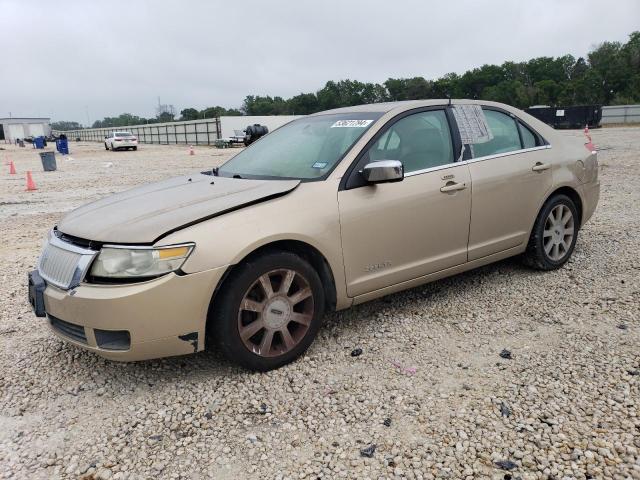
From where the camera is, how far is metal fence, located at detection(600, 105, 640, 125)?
4750 cm

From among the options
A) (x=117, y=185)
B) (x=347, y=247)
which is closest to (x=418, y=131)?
(x=347, y=247)

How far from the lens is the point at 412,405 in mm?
2805

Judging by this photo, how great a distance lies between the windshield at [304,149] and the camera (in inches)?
143

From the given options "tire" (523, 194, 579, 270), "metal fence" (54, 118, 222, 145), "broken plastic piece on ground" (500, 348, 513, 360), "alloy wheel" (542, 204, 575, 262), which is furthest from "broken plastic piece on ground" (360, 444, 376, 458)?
"metal fence" (54, 118, 222, 145)

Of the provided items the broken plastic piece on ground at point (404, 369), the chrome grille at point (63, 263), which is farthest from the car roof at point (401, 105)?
the chrome grille at point (63, 263)

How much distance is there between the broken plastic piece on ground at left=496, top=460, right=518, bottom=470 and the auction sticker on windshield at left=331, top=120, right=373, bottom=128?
236 cm

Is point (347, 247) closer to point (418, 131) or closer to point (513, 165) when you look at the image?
point (418, 131)

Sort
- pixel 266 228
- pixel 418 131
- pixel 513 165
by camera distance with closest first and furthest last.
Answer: pixel 266 228
pixel 418 131
pixel 513 165

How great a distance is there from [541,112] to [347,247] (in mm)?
45389

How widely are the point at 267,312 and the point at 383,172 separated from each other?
45.1 inches

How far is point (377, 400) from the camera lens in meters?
2.87

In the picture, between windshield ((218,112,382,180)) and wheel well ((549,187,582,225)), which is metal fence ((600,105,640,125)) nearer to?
wheel well ((549,187,582,225))

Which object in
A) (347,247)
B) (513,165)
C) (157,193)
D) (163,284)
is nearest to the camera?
(163,284)

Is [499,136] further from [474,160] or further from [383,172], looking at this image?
[383,172]
